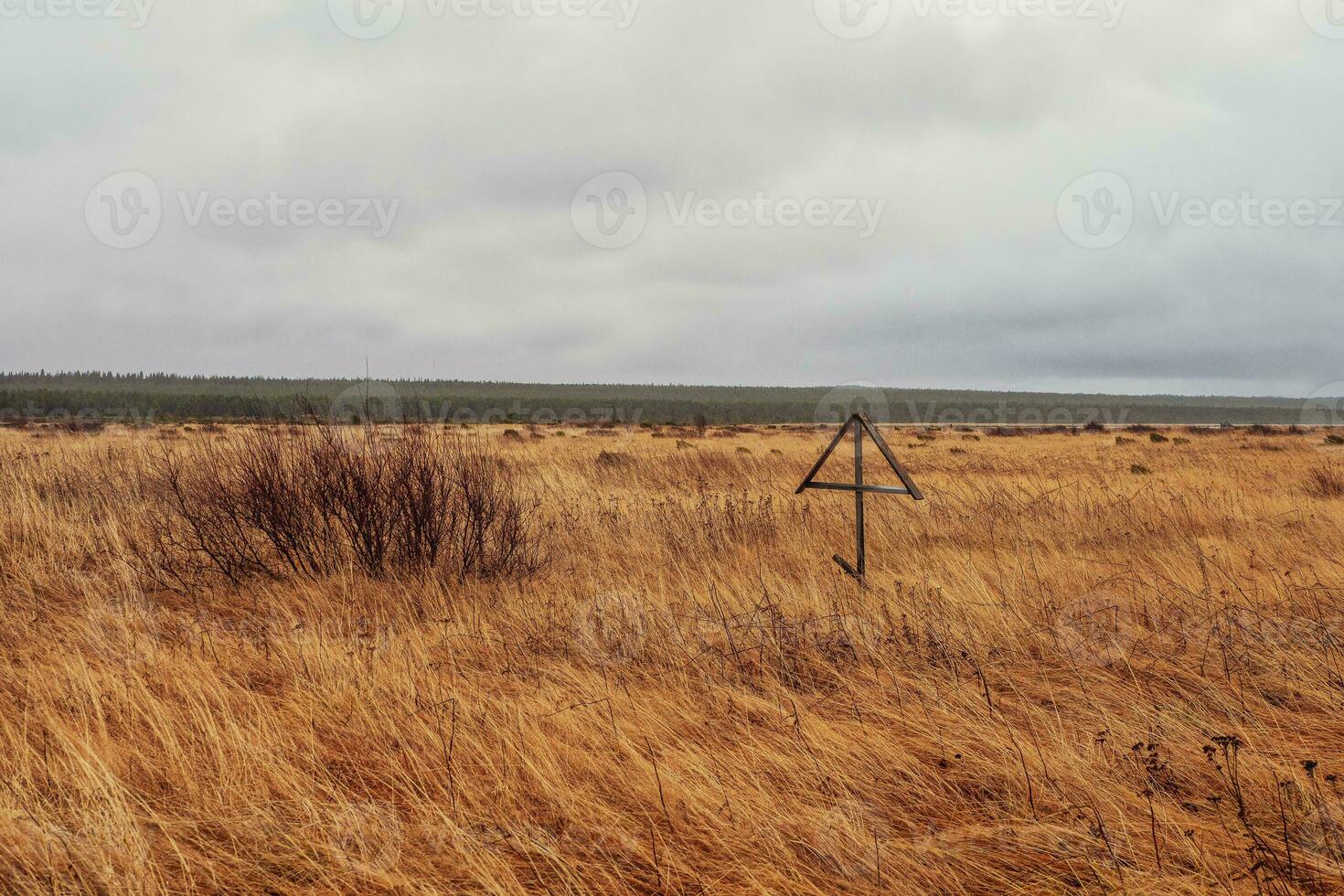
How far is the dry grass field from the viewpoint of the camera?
262 centimetres

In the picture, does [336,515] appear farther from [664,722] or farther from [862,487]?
[862,487]

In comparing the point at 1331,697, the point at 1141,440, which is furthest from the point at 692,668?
the point at 1141,440

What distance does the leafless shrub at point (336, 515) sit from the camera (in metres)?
6.86

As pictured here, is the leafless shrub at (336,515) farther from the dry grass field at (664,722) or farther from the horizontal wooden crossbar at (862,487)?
the horizontal wooden crossbar at (862,487)

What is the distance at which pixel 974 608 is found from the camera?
5781 millimetres

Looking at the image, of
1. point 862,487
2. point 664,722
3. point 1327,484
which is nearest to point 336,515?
point 664,722

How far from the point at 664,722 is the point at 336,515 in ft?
14.2

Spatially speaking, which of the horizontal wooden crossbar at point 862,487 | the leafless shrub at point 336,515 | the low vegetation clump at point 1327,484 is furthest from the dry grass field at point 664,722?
the low vegetation clump at point 1327,484

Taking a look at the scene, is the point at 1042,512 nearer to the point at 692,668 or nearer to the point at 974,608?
the point at 974,608

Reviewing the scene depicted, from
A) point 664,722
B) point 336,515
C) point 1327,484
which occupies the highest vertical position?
point 336,515

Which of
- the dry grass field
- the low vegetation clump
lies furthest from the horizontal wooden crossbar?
the low vegetation clump

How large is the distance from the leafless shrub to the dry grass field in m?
0.10

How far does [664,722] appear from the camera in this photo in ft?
12.1

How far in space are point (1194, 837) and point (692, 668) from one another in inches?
96.1
